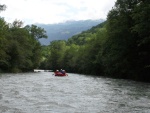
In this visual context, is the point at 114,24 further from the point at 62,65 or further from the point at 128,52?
the point at 62,65

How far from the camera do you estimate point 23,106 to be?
18672mm

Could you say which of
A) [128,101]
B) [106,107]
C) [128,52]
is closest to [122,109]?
[106,107]

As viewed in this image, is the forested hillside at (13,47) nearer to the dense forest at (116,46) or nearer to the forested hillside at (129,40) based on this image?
the dense forest at (116,46)

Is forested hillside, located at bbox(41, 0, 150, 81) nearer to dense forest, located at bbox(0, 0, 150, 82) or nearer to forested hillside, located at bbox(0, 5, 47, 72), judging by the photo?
dense forest, located at bbox(0, 0, 150, 82)

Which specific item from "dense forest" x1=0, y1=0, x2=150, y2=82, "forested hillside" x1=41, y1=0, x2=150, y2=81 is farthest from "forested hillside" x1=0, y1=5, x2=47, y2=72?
"forested hillside" x1=41, y1=0, x2=150, y2=81

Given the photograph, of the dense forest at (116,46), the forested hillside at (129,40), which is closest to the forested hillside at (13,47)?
the dense forest at (116,46)

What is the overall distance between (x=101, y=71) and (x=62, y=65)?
64721 mm

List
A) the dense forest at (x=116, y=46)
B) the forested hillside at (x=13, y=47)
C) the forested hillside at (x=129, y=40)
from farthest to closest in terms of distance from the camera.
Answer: the forested hillside at (x=13, y=47) < the dense forest at (x=116, y=46) < the forested hillside at (x=129, y=40)

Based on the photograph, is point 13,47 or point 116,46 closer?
point 116,46

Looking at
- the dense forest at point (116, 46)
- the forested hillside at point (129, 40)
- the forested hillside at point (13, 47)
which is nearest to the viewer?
the forested hillside at point (129, 40)

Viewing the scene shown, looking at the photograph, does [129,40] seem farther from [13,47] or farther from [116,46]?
[13,47]

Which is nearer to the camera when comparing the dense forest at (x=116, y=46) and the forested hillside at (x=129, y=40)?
the forested hillside at (x=129, y=40)

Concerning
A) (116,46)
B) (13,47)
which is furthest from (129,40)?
(13,47)

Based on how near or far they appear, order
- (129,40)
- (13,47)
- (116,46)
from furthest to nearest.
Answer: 1. (13,47)
2. (116,46)
3. (129,40)
